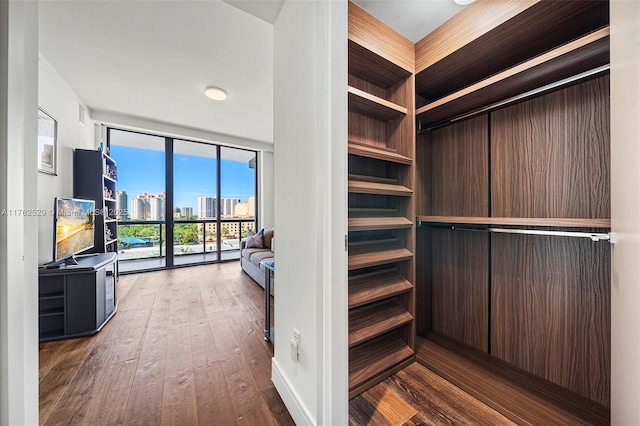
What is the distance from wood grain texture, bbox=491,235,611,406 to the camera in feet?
4.19

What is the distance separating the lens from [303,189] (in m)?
1.19

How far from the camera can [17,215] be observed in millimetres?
683

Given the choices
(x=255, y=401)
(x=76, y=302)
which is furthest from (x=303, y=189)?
(x=76, y=302)

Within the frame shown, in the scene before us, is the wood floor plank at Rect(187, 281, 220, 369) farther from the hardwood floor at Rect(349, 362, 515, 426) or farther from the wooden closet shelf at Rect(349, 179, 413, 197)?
the wooden closet shelf at Rect(349, 179, 413, 197)

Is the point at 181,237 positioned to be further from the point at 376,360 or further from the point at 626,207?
the point at 626,207

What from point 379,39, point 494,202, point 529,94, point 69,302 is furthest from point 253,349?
point 529,94

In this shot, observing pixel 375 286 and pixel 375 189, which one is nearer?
pixel 375 189

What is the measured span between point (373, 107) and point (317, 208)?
3.05ft

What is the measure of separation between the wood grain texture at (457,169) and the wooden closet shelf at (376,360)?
1.12 metres

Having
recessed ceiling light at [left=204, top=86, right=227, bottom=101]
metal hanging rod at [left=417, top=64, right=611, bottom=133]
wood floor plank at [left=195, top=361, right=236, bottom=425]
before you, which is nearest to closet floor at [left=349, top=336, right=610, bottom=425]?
wood floor plank at [left=195, top=361, right=236, bottom=425]

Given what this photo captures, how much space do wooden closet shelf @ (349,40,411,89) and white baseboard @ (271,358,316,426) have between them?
1973 mm

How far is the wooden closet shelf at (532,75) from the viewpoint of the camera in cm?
110

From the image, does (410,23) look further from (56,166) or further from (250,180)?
(250,180)

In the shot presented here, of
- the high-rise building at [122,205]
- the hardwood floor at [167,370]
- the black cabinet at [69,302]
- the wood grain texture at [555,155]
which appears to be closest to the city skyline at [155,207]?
the high-rise building at [122,205]
